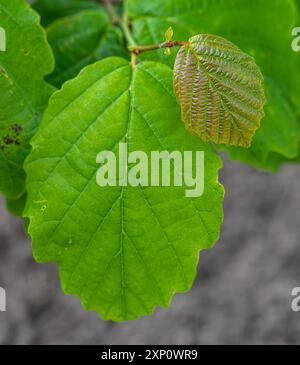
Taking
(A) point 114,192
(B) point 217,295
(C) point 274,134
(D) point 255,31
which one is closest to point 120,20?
(D) point 255,31

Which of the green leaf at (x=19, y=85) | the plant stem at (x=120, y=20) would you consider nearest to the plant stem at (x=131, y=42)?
the plant stem at (x=120, y=20)

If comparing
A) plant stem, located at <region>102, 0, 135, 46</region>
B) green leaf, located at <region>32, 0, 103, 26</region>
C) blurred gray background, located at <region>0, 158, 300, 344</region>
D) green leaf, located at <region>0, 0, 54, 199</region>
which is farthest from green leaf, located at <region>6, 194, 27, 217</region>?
blurred gray background, located at <region>0, 158, 300, 344</region>

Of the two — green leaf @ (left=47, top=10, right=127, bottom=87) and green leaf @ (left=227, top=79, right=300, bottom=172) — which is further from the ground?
green leaf @ (left=47, top=10, right=127, bottom=87)

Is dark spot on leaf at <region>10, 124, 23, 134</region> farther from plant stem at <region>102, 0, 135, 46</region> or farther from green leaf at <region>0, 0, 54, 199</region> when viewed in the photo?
plant stem at <region>102, 0, 135, 46</region>

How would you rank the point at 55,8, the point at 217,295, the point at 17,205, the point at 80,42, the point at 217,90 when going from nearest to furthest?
the point at 217,90
the point at 17,205
the point at 80,42
the point at 55,8
the point at 217,295

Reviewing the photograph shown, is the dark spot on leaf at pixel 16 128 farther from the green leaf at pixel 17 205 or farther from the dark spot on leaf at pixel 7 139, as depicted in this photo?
the green leaf at pixel 17 205

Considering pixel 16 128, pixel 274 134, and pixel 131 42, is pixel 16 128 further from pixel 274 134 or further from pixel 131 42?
pixel 274 134
